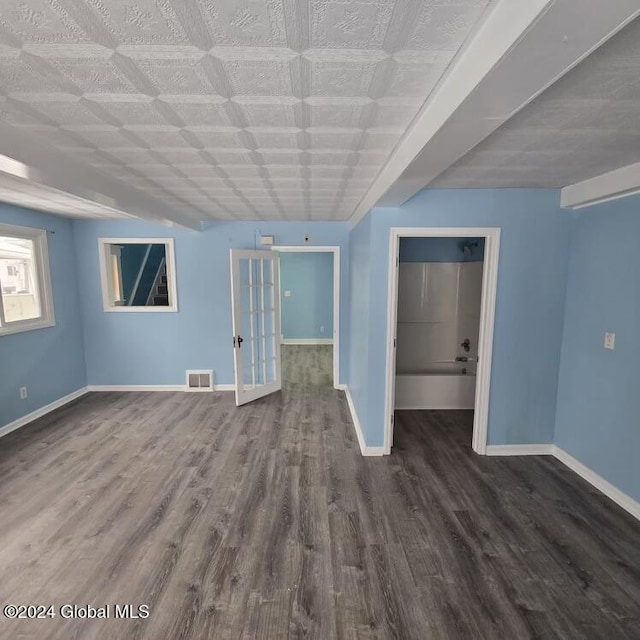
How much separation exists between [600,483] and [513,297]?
1.54m

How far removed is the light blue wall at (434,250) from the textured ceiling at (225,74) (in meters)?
2.44

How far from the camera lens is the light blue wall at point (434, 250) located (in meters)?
4.29

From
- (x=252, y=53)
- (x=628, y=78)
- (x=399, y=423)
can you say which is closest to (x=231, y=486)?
(x=399, y=423)

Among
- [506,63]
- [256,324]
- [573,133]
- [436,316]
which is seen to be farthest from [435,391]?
[506,63]

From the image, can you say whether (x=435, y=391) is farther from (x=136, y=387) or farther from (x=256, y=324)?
(x=136, y=387)

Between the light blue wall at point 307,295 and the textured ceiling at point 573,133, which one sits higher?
the textured ceiling at point 573,133

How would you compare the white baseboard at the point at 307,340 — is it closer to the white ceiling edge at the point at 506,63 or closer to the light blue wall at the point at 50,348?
the light blue wall at the point at 50,348

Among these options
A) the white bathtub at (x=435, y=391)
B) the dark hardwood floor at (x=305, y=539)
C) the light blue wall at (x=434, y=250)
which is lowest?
the dark hardwood floor at (x=305, y=539)

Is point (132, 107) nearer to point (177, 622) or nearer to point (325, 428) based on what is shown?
point (177, 622)

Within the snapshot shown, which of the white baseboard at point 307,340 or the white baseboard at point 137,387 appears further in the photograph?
→ the white baseboard at point 307,340

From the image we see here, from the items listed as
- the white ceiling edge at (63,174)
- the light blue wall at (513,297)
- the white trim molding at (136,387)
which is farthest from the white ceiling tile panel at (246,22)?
the white trim molding at (136,387)

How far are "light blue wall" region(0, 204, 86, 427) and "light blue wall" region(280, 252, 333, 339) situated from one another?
3836 millimetres

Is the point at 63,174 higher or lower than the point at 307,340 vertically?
higher

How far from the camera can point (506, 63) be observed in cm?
88
